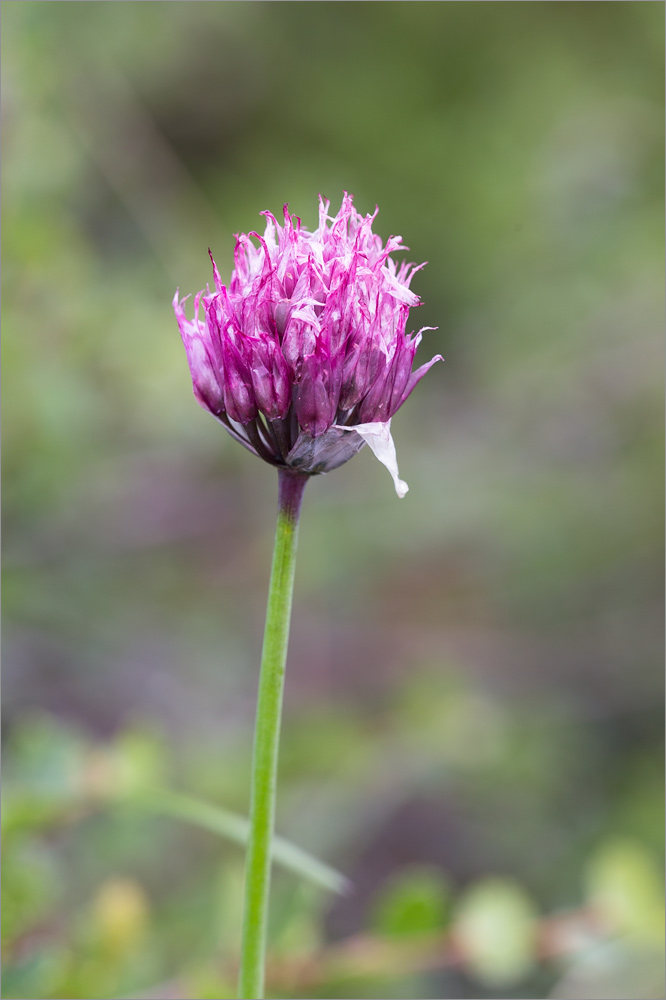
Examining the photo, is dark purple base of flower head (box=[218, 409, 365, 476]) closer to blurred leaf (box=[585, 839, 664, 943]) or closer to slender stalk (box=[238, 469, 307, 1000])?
slender stalk (box=[238, 469, 307, 1000])

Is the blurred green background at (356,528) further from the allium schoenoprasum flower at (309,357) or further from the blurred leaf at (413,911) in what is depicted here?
the allium schoenoprasum flower at (309,357)

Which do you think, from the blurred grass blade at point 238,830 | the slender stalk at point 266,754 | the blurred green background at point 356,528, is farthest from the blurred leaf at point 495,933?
the slender stalk at point 266,754

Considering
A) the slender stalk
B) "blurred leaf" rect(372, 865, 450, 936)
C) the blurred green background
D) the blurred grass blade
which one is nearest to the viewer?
the slender stalk

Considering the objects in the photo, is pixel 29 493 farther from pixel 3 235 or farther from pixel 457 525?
pixel 457 525

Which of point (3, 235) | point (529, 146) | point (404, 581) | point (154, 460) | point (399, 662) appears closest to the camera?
point (3, 235)

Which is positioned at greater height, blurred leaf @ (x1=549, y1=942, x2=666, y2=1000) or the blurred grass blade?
the blurred grass blade

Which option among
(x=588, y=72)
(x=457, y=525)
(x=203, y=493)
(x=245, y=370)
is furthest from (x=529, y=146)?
(x=245, y=370)

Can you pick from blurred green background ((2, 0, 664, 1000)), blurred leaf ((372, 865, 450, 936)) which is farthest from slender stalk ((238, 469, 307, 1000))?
blurred leaf ((372, 865, 450, 936))
